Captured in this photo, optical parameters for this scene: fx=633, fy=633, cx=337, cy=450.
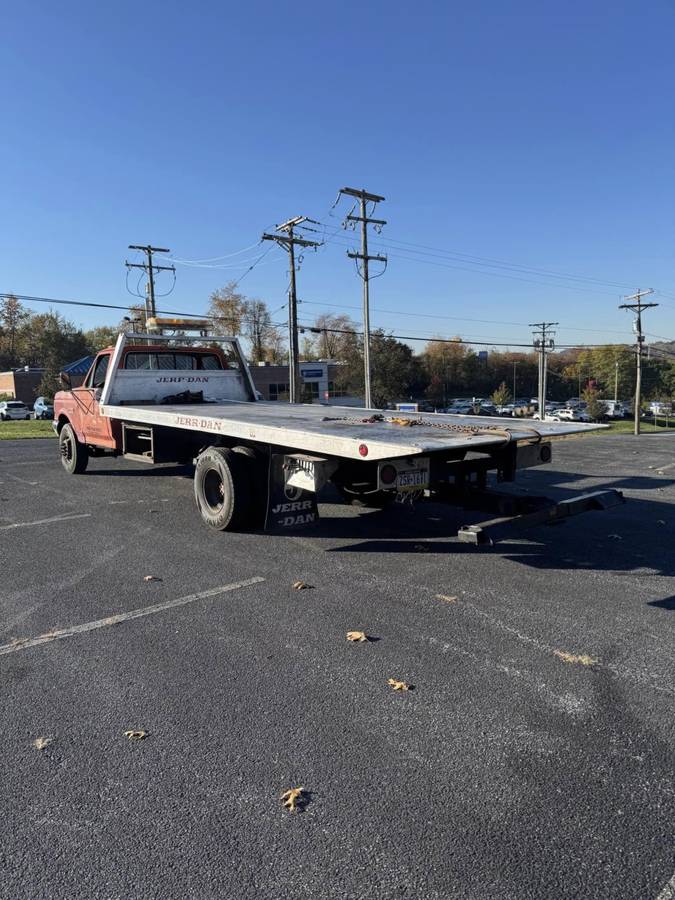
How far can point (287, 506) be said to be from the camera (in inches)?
248

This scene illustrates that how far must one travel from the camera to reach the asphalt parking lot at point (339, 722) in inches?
91.4

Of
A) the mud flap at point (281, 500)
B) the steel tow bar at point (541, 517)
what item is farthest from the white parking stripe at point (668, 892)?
the mud flap at point (281, 500)

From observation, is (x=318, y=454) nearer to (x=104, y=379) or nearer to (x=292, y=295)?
(x=104, y=379)

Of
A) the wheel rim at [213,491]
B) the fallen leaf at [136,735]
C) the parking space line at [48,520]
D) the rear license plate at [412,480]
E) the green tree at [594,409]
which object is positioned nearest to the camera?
the fallen leaf at [136,735]

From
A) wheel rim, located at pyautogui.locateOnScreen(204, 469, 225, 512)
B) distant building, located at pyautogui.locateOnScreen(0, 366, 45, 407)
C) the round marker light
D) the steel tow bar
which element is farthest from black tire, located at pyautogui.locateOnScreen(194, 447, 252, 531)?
distant building, located at pyautogui.locateOnScreen(0, 366, 45, 407)

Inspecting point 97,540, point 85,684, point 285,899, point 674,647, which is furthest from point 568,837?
point 97,540

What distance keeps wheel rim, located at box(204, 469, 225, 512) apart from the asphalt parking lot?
30.7 inches

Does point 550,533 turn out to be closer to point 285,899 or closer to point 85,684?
point 85,684

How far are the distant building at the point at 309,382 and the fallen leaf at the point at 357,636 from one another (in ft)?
196

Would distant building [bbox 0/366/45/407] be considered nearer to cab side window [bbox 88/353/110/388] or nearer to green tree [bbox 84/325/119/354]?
green tree [bbox 84/325/119/354]

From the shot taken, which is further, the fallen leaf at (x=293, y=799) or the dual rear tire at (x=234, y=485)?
the dual rear tire at (x=234, y=485)

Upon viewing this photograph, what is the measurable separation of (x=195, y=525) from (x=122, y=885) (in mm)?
5433

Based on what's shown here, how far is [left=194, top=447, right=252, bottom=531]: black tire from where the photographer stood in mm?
6660

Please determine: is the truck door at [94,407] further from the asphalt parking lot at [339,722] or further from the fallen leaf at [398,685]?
the fallen leaf at [398,685]
